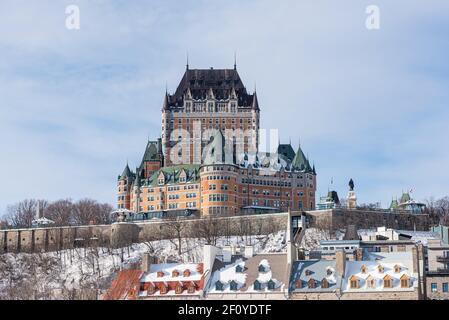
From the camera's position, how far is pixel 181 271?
223 ft

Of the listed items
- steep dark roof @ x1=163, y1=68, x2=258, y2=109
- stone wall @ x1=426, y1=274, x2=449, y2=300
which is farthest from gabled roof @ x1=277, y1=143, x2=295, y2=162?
stone wall @ x1=426, y1=274, x2=449, y2=300

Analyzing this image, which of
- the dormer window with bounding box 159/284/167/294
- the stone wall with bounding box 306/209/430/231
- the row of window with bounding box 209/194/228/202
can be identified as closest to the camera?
the dormer window with bounding box 159/284/167/294

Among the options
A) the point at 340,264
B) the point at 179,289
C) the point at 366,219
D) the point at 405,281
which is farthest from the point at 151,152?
the point at 405,281

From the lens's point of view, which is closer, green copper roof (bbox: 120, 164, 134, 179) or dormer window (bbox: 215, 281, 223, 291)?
dormer window (bbox: 215, 281, 223, 291)

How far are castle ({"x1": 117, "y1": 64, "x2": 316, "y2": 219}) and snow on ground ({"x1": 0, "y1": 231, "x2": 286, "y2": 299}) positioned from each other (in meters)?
13.0

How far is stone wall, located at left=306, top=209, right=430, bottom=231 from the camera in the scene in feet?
418

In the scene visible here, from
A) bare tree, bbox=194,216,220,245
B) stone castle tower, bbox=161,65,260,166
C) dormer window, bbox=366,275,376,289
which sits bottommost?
dormer window, bbox=366,275,376,289

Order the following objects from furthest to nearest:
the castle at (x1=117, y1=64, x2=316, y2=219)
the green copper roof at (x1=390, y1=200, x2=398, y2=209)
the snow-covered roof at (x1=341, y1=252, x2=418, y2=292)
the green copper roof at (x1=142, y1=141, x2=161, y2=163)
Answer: the green copper roof at (x1=142, y1=141, x2=161, y2=163), the green copper roof at (x1=390, y1=200, x2=398, y2=209), the castle at (x1=117, y1=64, x2=316, y2=219), the snow-covered roof at (x1=341, y1=252, x2=418, y2=292)

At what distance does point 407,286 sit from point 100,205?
108m

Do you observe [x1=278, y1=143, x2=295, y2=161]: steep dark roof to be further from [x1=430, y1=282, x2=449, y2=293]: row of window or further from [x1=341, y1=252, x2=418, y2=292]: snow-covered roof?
[x1=341, y1=252, x2=418, y2=292]: snow-covered roof

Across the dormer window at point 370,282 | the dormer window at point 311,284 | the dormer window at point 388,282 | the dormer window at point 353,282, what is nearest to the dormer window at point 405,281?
the dormer window at point 388,282

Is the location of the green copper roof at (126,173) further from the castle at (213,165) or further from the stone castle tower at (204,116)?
the stone castle tower at (204,116)

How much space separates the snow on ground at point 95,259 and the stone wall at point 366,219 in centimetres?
524
